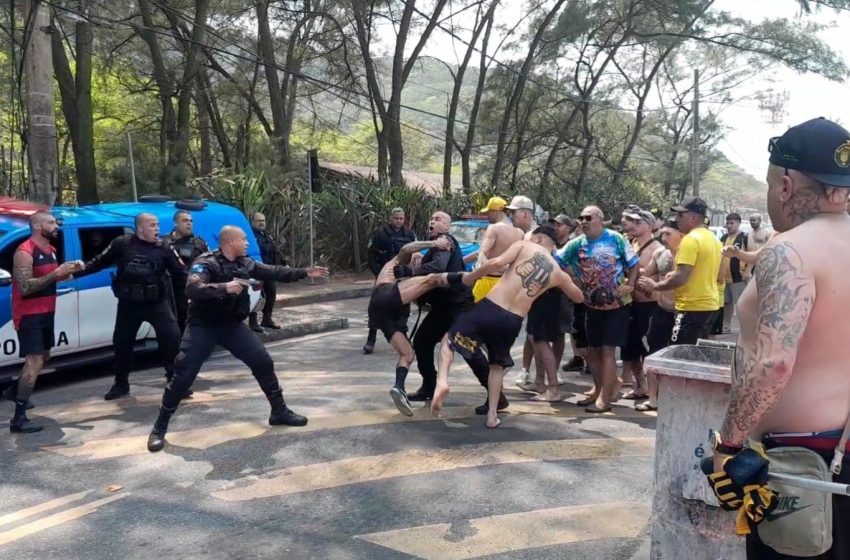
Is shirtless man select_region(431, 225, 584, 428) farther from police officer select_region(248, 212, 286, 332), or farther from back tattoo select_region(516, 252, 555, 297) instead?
police officer select_region(248, 212, 286, 332)

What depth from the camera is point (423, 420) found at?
19.5 feet

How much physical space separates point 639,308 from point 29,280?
534 cm

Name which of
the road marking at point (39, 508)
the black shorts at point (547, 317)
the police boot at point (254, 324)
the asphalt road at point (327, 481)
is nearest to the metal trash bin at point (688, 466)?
the asphalt road at point (327, 481)

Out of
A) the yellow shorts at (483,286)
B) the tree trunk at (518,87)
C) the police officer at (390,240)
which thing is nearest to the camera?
the yellow shorts at (483,286)

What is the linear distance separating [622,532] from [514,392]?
328 centimetres

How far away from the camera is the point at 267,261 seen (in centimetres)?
1019

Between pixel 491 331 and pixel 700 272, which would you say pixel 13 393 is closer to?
pixel 491 331

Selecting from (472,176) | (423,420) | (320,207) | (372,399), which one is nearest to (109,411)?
(372,399)

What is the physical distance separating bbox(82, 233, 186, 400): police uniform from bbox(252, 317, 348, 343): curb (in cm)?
325

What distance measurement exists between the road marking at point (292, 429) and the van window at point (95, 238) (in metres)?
2.81

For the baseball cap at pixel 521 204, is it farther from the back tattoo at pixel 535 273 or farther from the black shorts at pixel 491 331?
the black shorts at pixel 491 331

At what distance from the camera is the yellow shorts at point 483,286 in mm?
6996

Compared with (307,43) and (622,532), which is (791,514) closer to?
(622,532)

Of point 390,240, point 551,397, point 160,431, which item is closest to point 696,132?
point 390,240
